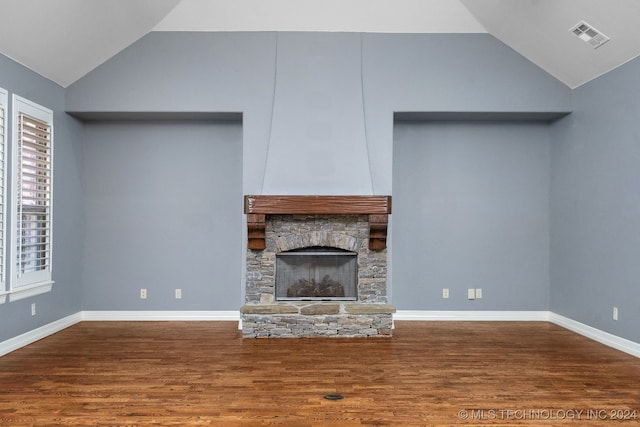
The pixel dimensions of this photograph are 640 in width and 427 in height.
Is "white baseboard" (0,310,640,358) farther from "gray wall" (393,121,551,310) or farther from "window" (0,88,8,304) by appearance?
"window" (0,88,8,304)

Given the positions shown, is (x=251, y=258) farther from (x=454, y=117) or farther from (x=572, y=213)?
(x=572, y=213)

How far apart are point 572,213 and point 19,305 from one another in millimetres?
5629

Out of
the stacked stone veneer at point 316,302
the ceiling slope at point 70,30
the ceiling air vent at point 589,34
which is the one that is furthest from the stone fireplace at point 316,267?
the ceiling air vent at point 589,34

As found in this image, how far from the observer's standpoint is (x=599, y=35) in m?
4.10

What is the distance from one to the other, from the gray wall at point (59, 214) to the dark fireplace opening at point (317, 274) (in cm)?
233

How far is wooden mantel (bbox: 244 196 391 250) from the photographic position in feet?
15.2

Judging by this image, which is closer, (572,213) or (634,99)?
(634,99)

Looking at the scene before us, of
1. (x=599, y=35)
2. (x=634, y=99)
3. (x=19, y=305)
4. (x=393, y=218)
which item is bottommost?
(x=19, y=305)

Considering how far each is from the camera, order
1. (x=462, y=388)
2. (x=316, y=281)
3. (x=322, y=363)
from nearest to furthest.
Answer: (x=462, y=388) < (x=322, y=363) < (x=316, y=281)

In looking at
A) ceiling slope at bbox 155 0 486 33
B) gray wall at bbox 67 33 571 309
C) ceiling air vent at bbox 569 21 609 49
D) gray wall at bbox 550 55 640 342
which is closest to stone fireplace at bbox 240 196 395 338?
gray wall at bbox 67 33 571 309

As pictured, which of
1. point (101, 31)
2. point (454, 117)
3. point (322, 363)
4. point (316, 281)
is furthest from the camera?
point (454, 117)

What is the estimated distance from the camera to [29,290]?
4375 millimetres

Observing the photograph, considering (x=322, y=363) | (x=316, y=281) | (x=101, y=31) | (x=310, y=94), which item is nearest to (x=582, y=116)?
(x=310, y=94)

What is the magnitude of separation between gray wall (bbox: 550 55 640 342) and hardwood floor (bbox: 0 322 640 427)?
443mm
